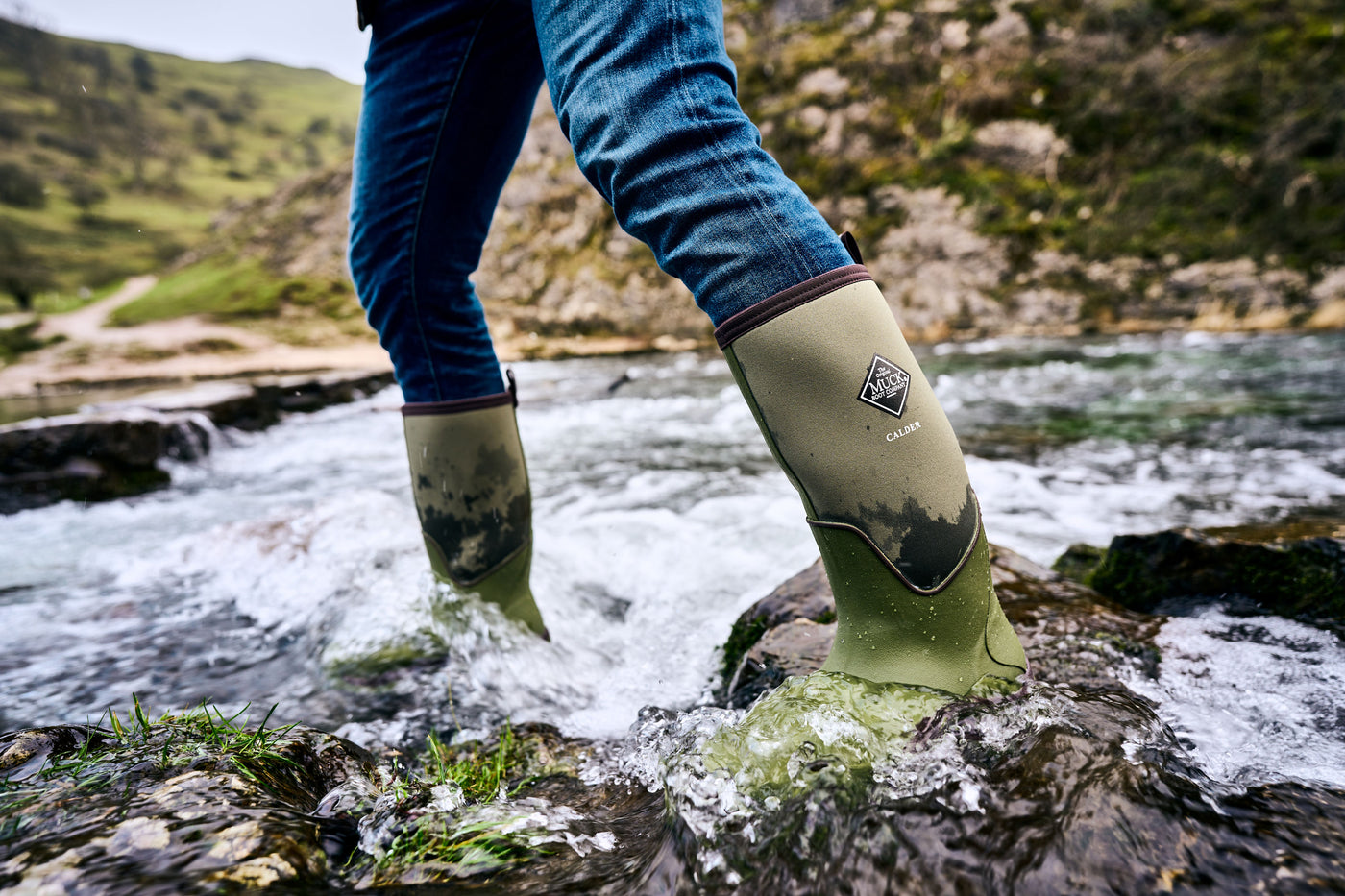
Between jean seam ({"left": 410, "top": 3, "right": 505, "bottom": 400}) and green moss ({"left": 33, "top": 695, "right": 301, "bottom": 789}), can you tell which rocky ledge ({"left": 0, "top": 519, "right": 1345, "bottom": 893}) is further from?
jean seam ({"left": 410, "top": 3, "right": 505, "bottom": 400})

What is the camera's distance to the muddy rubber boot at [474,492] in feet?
4.46

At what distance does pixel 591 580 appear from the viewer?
6.88ft

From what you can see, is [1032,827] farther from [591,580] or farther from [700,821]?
[591,580]

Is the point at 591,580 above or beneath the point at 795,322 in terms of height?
beneath

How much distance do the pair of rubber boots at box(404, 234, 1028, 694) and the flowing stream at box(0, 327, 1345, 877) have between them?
161mm

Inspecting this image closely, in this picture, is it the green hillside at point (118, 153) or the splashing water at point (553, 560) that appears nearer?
the splashing water at point (553, 560)

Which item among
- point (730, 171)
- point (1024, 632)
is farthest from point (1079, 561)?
point (730, 171)

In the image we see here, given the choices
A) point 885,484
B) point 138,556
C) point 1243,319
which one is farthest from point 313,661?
point 1243,319

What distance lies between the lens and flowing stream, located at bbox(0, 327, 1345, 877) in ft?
3.60

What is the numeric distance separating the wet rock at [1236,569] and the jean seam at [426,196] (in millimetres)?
1692

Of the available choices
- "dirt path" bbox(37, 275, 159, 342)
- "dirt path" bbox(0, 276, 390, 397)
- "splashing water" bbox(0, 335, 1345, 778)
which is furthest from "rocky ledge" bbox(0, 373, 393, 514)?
"dirt path" bbox(37, 275, 159, 342)

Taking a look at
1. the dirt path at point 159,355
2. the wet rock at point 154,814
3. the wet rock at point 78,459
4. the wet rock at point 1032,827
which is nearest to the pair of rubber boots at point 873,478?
the wet rock at point 1032,827

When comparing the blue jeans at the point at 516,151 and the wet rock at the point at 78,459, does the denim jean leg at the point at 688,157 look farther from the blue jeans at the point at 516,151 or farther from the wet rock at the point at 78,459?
the wet rock at the point at 78,459

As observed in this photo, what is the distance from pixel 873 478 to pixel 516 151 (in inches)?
43.3
